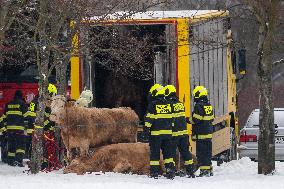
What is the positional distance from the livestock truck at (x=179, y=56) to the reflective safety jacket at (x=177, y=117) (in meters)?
1.16

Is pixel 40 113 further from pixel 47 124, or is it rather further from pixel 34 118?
pixel 34 118

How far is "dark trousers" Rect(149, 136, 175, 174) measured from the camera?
48.3ft

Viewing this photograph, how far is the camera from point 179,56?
54.5 ft

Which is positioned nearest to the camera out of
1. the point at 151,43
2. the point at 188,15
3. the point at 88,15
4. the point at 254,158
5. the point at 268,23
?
the point at 268,23

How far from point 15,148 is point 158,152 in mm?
5089

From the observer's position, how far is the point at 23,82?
2100cm

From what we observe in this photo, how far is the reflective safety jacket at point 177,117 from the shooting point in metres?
14.9

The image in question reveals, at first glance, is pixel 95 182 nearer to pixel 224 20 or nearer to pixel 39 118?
pixel 39 118

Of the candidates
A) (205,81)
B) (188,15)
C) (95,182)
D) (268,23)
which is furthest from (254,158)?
(95,182)

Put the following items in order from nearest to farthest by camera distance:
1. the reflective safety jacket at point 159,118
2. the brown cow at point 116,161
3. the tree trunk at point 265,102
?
the reflective safety jacket at point 159,118
the tree trunk at point 265,102
the brown cow at point 116,161

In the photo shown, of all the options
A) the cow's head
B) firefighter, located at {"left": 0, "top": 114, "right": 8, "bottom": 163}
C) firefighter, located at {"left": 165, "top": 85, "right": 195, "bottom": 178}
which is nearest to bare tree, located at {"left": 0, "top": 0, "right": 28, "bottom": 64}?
the cow's head

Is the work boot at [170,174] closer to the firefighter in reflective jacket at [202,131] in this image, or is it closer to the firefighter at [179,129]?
the firefighter at [179,129]

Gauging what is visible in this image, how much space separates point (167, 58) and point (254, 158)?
4867 millimetres

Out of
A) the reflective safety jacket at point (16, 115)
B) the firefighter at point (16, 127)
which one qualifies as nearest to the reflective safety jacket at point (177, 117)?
the reflective safety jacket at point (16, 115)
